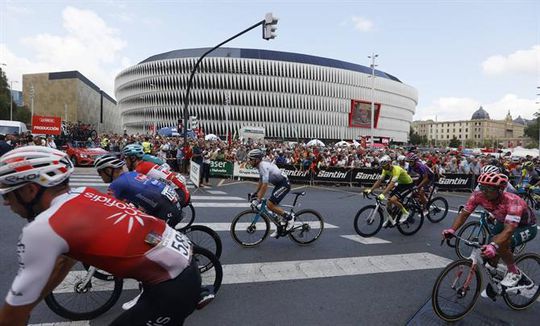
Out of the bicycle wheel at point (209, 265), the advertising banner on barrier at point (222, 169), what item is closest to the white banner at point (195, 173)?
the advertising banner on barrier at point (222, 169)

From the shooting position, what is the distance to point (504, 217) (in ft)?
15.2

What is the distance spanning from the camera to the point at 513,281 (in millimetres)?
4512

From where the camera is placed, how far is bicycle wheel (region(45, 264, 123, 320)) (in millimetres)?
3949

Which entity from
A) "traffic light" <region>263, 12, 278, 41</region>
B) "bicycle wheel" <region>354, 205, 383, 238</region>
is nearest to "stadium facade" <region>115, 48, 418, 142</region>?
"traffic light" <region>263, 12, 278, 41</region>

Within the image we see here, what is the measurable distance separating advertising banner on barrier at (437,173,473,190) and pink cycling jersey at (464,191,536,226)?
49.9 feet

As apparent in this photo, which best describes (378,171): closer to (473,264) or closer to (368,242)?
(368,242)

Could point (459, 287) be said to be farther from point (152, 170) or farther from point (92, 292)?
point (152, 170)

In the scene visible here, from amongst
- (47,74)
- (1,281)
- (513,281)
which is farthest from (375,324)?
(47,74)

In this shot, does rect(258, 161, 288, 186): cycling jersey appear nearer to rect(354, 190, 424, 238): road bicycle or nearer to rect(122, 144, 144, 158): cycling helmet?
rect(354, 190, 424, 238): road bicycle

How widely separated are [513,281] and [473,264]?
851 millimetres

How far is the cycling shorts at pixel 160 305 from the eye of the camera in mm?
2090

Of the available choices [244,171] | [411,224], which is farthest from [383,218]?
[244,171]

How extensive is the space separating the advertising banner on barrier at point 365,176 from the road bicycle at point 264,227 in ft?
38.7

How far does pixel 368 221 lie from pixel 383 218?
1.25 ft
